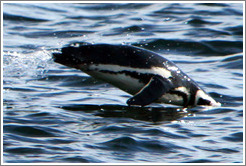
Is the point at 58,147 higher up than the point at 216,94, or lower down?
lower down

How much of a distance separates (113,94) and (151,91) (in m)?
1.28

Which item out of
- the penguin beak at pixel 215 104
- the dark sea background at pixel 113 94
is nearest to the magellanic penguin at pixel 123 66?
the dark sea background at pixel 113 94

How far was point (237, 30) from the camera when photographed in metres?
14.6

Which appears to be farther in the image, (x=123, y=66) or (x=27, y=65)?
(x=27, y=65)

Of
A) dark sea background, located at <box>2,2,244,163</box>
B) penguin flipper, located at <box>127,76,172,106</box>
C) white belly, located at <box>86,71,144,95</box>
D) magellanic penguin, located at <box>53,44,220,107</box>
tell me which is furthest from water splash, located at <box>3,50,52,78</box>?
penguin flipper, located at <box>127,76,172,106</box>

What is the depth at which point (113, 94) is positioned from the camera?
9.09 m

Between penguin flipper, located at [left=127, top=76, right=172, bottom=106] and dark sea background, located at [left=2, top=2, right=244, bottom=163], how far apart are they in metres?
0.21

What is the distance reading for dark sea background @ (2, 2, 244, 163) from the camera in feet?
20.3

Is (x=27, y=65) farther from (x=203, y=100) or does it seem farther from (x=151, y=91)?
(x=203, y=100)

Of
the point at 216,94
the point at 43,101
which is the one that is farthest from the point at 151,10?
the point at 43,101

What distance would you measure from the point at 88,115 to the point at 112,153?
64.6 inches

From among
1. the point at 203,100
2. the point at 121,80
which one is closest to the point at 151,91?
the point at 121,80

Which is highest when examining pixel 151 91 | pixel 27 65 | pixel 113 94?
pixel 27 65

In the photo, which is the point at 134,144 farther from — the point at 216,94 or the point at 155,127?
the point at 216,94
